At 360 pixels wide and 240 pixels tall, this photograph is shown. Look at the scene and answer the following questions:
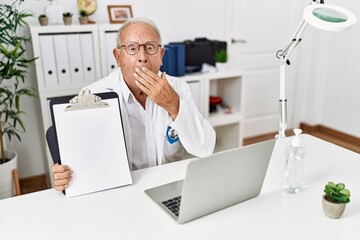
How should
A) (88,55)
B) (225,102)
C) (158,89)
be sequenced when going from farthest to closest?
1. (225,102)
2. (88,55)
3. (158,89)

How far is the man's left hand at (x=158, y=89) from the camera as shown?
4.46 feet

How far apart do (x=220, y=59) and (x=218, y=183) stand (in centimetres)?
216

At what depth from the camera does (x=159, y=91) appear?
136cm

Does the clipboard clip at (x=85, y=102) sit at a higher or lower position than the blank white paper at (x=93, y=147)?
higher

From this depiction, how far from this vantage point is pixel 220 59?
10.0ft

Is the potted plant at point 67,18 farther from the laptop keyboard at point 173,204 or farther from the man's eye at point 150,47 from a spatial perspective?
the laptop keyboard at point 173,204

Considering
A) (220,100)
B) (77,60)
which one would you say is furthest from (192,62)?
(77,60)

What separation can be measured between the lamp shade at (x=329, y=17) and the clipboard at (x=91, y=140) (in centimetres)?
69

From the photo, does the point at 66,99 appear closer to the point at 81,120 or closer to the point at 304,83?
the point at 81,120

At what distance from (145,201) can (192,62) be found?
1.92m

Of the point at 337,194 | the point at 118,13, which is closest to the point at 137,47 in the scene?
the point at 337,194

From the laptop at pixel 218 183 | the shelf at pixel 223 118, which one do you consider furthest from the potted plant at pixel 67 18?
the laptop at pixel 218 183

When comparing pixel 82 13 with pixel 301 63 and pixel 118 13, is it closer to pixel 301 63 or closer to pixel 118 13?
pixel 118 13

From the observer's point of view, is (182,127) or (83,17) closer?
(182,127)
